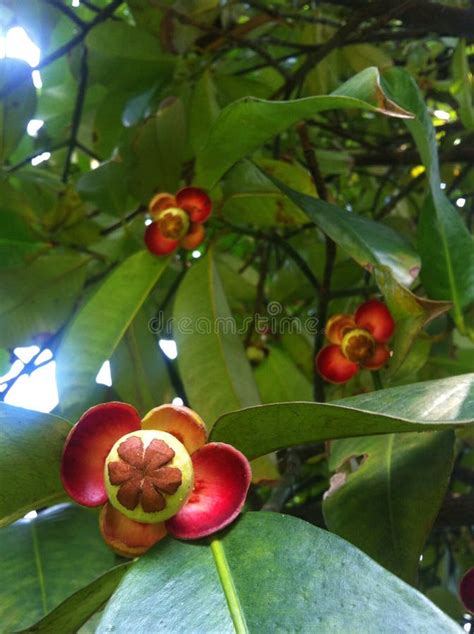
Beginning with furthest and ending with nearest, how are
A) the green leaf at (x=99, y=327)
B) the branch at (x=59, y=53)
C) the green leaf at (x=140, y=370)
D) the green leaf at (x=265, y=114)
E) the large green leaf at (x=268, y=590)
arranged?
the branch at (x=59, y=53) < the green leaf at (x=140, y=370) < the green leaf at (x=99, y=327) < the green leaf at (x=265, y=114) < the large green leaf at (x=268, y=590)

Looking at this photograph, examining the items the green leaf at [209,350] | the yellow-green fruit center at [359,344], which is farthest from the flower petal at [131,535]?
the yellow-green fruit center at [359,344]

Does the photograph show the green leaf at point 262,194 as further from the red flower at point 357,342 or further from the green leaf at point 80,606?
the green leaf at point 80,606

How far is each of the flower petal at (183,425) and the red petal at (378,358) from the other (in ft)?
1.16

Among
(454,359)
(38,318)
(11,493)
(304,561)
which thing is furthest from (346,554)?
(38,318)

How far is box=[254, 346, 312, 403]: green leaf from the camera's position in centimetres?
103

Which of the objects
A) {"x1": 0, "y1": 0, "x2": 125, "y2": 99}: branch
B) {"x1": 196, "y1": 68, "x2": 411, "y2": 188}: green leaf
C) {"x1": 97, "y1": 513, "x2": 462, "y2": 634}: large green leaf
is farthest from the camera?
{"x1": 0, "y1": 0, "x2": 125, "y2": 99}: branch

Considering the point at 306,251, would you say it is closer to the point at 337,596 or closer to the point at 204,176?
the point at 204,176

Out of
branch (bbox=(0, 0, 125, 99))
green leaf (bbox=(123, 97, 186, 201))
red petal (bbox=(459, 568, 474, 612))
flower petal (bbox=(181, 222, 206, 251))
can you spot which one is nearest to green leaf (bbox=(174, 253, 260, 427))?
flower petal (bbox=(181, 222, 206, 251))

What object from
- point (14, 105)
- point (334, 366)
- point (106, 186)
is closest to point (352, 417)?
point (334, 366)

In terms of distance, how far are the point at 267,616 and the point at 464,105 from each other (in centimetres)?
71

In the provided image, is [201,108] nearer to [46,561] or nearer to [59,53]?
[59,53]

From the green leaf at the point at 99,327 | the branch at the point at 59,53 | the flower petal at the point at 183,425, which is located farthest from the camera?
the branch at the point at 59,53

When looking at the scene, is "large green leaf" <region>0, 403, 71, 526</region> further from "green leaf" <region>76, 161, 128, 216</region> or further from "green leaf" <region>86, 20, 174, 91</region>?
"green leaf" <region>86, 20, 174, 91</region>

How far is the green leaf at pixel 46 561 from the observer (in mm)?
501
